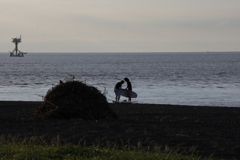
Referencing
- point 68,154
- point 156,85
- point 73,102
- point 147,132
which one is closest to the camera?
point 68,154

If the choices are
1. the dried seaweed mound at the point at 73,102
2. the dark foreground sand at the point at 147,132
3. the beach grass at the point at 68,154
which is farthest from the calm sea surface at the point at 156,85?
the beach grass at the point at 68,154

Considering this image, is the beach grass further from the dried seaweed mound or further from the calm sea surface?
the calm sea surface

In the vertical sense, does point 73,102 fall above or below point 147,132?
above

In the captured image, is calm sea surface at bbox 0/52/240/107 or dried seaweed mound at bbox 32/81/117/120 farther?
calm sea surface at bbox 0/52/240/107

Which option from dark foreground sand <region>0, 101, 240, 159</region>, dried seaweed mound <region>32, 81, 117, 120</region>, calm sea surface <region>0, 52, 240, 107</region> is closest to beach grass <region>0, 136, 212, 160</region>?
dark foreground sand <region>0, 101, 240, 159</region>

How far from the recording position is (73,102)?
17.3 meters

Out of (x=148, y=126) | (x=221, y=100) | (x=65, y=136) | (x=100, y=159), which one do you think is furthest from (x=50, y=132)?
(x=221, y=100)

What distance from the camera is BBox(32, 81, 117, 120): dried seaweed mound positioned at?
17.3 m

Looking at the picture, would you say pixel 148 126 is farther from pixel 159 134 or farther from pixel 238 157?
pixel 238 157

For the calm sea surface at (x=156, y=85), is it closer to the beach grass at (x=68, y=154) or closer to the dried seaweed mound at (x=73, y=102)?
the dried seaweed mound at (x=73, y=102)

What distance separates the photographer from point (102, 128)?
48.7ft

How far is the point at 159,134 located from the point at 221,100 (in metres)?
22.2

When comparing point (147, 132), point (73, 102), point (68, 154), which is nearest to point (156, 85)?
point (73, 102)

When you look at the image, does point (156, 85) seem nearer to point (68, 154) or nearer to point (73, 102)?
point (73, 102)
